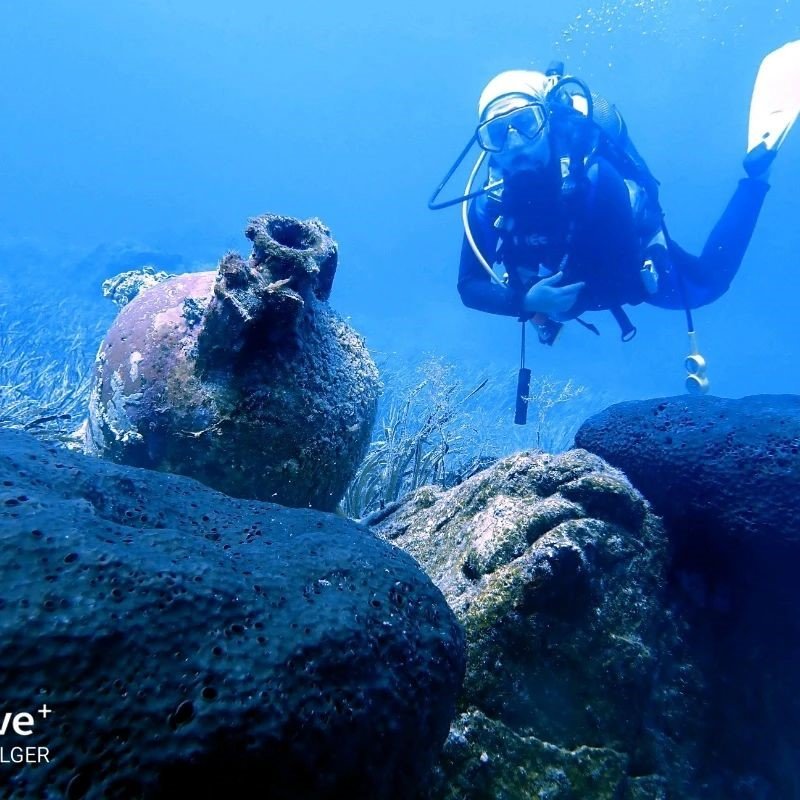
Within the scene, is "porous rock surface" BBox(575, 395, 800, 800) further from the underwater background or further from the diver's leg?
the diver's leg

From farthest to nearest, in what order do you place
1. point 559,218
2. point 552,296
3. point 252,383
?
1. point 559,218
2. point 552,296
3. point 252,383

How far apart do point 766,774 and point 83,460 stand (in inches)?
140

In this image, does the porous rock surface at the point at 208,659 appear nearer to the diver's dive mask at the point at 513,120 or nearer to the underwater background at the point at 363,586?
the underwater background at the point at 363,586

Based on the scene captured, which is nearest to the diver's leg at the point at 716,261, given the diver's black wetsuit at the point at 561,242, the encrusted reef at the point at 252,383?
the diver's black wetsuit at the point at 561,242

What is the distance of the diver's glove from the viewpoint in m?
5.44

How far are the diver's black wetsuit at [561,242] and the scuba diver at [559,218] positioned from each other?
1 centimetres

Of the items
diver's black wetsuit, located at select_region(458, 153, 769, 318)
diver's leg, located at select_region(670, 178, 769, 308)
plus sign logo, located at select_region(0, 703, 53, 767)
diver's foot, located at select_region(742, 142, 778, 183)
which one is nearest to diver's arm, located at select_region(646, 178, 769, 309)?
diver's leg, located at select_region(670, 178, 769, 308)

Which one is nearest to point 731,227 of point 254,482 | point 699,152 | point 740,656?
point 740,656

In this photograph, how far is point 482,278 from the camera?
266 inches

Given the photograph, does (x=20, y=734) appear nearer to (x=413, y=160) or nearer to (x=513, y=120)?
(x=513, y=120)

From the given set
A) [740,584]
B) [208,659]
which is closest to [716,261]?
[740,584]

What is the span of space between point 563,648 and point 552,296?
400cm

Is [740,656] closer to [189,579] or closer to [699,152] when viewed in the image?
[189,579]

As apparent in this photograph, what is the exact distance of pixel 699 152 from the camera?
5938 centimetres
